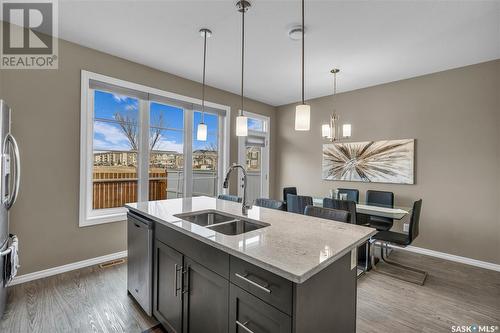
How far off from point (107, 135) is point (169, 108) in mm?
1065

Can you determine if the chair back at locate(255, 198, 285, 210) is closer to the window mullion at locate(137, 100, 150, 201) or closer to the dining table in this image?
the dining table

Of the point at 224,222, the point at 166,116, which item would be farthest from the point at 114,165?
the point at 224,222

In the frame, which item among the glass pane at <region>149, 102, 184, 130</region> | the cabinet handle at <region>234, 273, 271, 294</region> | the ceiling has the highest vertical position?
the ceiling

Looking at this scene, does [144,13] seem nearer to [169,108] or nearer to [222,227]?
[169,108]

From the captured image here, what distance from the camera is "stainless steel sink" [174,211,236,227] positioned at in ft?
6.90

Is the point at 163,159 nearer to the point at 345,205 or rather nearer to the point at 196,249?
the point at 196,249

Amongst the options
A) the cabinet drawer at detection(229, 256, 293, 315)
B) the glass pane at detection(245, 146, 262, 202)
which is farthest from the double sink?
the glass pane at detection(245, 146, 262, 202)

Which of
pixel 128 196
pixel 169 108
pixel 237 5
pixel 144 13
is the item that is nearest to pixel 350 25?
pixel 237 5

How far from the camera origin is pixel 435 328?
200 cm

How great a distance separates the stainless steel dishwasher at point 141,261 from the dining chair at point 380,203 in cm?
292

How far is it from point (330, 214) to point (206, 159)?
Answer: 9.42 ft

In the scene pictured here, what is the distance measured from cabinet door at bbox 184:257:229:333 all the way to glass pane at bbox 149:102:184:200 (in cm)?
247

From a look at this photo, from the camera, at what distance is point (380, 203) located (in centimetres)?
387

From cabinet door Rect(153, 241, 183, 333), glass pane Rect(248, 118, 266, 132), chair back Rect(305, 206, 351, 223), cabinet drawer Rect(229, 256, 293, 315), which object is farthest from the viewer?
glass pane Rect(248, 118, 266, 132)
